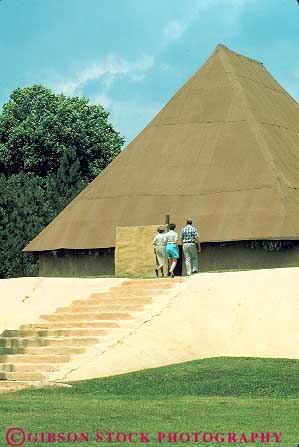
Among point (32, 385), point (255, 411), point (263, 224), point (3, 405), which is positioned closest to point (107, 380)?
point (32, 385)

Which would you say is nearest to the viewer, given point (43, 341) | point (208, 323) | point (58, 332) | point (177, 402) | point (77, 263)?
point (177, 402)

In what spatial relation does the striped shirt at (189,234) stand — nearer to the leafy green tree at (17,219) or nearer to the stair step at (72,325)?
the stair step at (72,325)

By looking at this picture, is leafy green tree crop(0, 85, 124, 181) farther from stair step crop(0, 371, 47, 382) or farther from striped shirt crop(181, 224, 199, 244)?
stair step crop(0, 371, 47, 382)

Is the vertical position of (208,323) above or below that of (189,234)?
below

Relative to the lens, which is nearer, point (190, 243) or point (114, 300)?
point (114, 300)

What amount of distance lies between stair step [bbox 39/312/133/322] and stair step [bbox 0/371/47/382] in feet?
10.2

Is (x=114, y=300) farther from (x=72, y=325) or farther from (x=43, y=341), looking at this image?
(x=43, y=341)

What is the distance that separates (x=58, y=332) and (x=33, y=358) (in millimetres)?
1480

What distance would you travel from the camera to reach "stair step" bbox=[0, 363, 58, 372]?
20.2m

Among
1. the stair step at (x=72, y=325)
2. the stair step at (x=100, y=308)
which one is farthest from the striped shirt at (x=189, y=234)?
the stair step at (x=72, y=325)

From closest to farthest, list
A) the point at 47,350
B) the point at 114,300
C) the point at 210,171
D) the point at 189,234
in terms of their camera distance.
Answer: the point at 47,350, the point at 114,300, the point at 189,234, the point at 210,171

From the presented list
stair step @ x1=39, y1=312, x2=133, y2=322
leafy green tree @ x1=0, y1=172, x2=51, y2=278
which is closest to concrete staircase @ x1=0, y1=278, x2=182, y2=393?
stair step @ x1=39, y1=312, x2=133, y2=322

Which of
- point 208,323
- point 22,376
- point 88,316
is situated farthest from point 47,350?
point 208,323

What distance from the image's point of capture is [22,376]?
2006 cm
